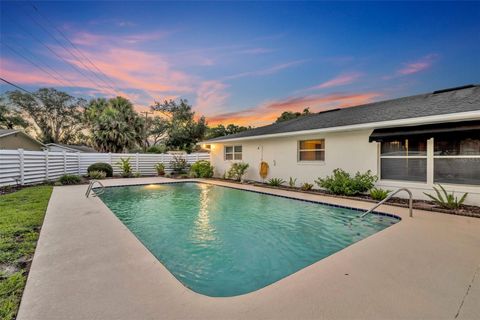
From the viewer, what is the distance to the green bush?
8109mm

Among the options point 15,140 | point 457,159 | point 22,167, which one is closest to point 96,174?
point 22,167

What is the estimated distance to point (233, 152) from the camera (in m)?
15.0

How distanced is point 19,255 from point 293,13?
40.1ft

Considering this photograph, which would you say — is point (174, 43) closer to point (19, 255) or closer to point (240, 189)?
point (240, 189)

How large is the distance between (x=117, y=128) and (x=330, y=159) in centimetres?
1990

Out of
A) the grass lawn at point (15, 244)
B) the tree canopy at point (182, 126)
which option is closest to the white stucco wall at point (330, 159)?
the grass lawn at point (15, 244)

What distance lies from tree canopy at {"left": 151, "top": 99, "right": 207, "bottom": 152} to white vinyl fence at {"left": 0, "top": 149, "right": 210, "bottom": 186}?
33.1ft

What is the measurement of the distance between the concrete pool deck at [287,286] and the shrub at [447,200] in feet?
8.21

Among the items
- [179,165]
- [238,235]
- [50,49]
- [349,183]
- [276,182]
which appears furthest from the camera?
[179,165]

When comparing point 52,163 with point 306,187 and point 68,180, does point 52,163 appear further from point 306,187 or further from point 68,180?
point 306,187

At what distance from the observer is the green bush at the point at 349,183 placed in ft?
26.6

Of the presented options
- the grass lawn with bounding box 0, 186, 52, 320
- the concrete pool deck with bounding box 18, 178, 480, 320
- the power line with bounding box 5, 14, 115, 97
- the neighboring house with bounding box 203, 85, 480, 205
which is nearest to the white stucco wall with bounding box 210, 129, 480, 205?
the neighboring house with bounding box 203, 85, 480, 205

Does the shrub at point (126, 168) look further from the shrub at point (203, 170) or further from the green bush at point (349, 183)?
the green bush at point (349, 183)

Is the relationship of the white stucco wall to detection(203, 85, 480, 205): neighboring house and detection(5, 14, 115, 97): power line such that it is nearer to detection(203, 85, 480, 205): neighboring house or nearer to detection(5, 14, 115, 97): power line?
detection(203, 85, 480, 205): neighboring house
